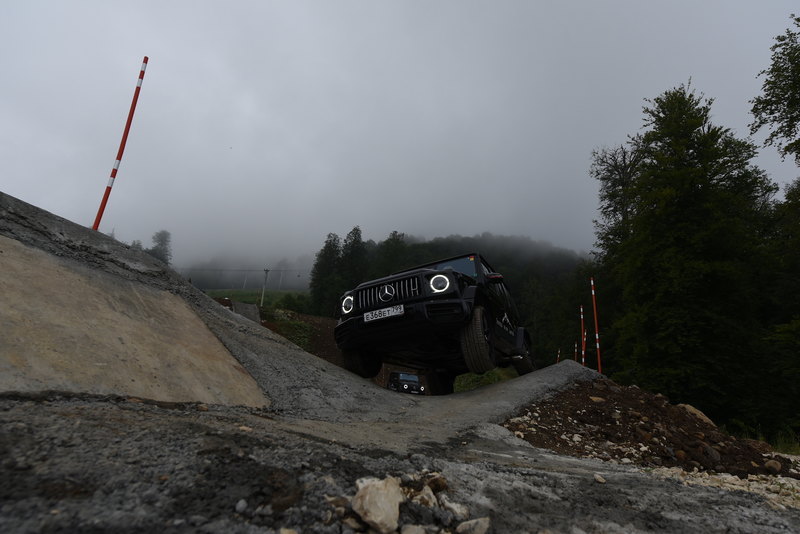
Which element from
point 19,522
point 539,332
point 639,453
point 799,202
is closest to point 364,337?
point 639,453

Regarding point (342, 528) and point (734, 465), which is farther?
point (734, 465)

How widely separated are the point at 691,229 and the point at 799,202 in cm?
254

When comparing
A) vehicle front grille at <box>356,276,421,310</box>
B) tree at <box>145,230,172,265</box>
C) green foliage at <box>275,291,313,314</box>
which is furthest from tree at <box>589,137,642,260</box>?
tree at <box>145,230,172,265</box>

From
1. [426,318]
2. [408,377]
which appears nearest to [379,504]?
[426,318]

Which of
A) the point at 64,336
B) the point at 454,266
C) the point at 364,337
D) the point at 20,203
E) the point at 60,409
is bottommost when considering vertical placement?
the point at 60,409

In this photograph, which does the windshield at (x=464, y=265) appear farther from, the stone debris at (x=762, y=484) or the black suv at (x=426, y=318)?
the stone debris at (x=762, y=484)

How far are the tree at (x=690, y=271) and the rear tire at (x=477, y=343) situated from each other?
7904mm

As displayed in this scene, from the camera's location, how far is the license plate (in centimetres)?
602

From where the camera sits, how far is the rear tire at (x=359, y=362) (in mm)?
6875

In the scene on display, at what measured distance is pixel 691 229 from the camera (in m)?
12.4

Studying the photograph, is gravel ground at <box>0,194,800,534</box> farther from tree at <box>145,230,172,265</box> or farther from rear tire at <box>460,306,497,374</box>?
tree at <box>145,230,172,265</box>

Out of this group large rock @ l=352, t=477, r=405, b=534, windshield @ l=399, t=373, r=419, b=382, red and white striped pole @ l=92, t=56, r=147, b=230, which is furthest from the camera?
windshield @ l=399, t=373, r=419, b=382

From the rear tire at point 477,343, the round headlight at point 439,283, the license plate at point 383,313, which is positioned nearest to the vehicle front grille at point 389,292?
the license plate at point 383,313

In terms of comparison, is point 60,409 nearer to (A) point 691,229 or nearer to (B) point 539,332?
Answer: (A) point 691,229
